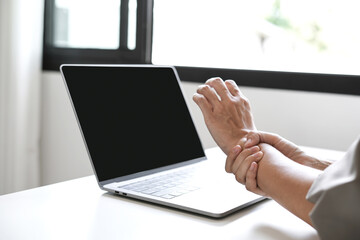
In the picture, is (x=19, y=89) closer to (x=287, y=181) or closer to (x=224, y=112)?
(x=224, y=112)

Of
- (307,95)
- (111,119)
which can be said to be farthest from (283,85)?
(111,119)

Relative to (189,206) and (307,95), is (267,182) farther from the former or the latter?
(307,95)

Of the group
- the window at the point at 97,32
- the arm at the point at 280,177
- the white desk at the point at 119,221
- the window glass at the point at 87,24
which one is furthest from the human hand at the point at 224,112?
the window glass at the point at 87,24

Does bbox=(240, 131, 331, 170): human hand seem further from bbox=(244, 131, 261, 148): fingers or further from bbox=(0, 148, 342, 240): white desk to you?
bbox=(0, 148, 342, 240): white desk

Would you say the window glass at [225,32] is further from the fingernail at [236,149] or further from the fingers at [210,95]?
the fingernail at [236,149]

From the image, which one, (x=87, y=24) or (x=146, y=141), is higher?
(x=87, y=24)

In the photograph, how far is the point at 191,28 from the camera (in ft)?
7.41

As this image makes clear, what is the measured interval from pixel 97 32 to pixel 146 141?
145 centimetres

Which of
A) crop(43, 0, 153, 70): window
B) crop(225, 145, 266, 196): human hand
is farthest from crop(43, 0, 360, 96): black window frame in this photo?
crop(225, 145, 266, 196): human hand

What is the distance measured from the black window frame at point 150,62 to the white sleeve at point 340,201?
1.05 metres

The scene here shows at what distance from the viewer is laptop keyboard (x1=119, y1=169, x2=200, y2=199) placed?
82cm

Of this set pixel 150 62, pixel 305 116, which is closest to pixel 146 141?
pixel 305 116

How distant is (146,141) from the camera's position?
994mm

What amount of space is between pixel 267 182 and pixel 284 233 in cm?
A: 13
